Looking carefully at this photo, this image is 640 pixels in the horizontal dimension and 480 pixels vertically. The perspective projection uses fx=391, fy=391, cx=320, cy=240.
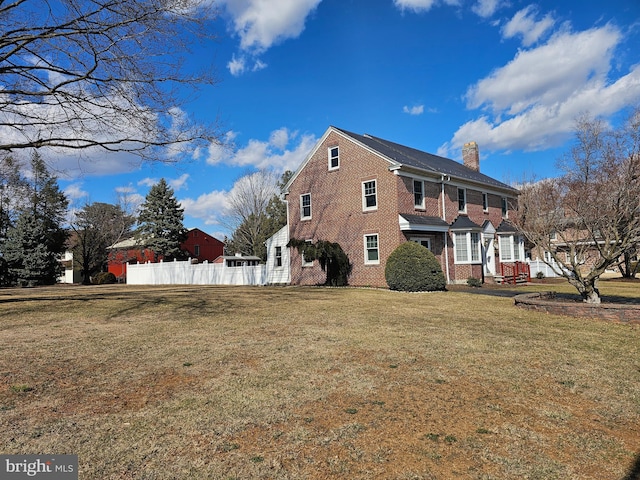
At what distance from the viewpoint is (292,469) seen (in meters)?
2.81

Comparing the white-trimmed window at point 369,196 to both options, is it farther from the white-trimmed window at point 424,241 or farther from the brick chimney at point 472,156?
the brick chimney at point 472,156

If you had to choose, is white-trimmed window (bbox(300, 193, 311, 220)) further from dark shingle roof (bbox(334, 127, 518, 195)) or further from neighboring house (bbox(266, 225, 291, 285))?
dark shingle roof (bbox(334, 127, 518, 195))

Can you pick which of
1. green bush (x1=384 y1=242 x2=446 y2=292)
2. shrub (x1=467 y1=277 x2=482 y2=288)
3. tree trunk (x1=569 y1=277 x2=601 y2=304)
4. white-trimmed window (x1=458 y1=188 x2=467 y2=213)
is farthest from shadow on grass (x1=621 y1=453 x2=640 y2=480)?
white-trimmed window (x1=458 y1=188 x2=467 y2=213)

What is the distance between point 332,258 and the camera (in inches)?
816

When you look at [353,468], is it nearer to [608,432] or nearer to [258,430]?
[258,430]

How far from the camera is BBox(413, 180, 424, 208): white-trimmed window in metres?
20.4

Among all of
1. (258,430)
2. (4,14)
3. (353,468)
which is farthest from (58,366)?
(4,14)

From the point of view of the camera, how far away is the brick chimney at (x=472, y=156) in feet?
98.2

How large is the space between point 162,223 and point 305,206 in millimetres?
25331

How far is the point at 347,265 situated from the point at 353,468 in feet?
58.8

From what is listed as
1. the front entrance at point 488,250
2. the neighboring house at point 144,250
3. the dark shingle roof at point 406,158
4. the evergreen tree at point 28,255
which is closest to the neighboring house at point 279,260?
the dark shingle roof at point 406,158

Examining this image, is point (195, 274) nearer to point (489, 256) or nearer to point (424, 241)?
point (424, 241)

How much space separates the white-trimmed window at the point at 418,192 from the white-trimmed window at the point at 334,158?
4.34 meters

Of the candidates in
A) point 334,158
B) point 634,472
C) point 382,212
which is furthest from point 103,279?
point 634,472
